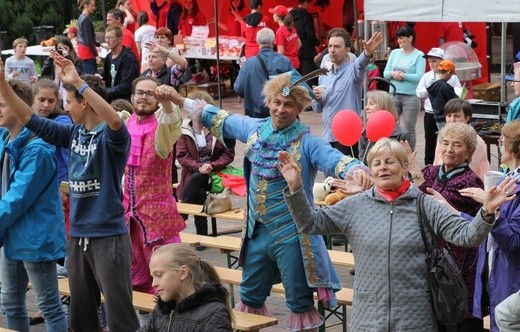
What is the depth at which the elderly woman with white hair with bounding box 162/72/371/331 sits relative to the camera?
246 inches

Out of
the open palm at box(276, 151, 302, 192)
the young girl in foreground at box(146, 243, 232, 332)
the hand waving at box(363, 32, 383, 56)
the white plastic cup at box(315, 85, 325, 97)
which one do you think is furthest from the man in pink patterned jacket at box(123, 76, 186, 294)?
the white plastic cup at box(315, 85, 325, 97)

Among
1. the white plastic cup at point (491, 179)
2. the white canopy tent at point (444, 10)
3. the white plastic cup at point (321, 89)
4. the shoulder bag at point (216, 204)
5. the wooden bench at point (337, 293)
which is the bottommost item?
the wooden bench at point (337, 293)

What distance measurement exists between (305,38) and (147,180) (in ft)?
→ 40.9

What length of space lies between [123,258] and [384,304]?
1754 mm

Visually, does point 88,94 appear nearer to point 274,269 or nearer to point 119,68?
point 274,269

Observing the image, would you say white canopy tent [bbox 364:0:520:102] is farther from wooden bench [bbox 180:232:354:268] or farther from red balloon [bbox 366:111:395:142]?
wooden bench [bbox 180:232:354:268]

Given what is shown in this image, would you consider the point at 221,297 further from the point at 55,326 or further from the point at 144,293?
the point at 144,293

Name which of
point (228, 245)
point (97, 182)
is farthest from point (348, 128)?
point (97, 182)

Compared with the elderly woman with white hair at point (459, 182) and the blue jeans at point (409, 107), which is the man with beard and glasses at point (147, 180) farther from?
the blue jeans at point (409, 107)

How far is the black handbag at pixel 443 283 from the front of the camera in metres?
5.37

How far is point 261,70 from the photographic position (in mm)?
12617

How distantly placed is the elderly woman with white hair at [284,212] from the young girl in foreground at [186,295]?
1280 mm

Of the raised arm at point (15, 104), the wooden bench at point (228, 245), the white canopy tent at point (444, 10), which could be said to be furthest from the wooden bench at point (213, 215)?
the white canopy tent at point (444, 10)

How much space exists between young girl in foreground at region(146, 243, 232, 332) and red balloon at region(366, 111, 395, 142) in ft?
12.1
